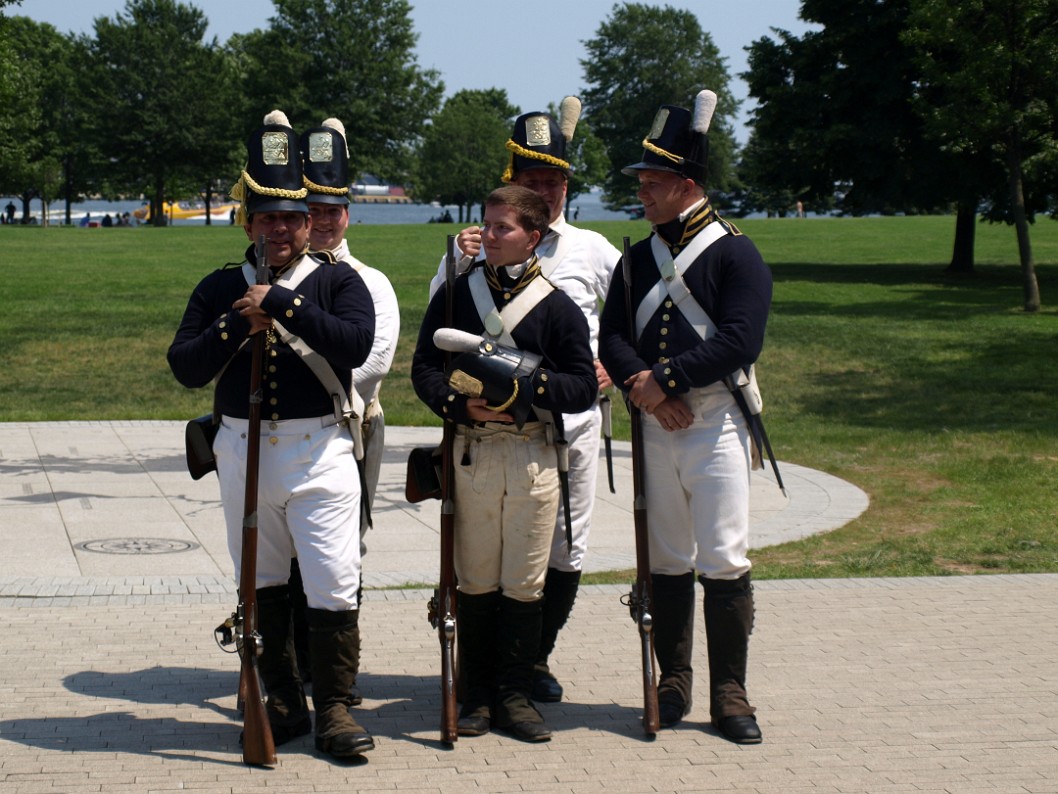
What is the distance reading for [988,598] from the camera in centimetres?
773

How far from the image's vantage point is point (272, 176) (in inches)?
207

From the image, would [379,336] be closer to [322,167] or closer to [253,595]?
[322,167]

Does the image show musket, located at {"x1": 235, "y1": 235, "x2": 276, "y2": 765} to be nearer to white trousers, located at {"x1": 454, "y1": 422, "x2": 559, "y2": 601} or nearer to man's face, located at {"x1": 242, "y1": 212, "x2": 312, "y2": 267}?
man's face, located at {"x1": 242, "y1": 212, "x2": 312, "y2": 267}

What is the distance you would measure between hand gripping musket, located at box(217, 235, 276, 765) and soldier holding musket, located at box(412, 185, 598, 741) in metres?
0.63

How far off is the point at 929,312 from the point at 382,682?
21.8m

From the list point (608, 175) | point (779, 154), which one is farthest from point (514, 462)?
point (608, 175)

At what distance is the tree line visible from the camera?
26359 millimetres

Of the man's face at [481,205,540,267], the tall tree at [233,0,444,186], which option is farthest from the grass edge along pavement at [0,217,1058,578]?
the tall tree at [233,0,444,186]

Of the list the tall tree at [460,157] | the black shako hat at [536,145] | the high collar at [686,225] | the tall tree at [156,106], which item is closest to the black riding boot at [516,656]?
the high collar at [686,225]

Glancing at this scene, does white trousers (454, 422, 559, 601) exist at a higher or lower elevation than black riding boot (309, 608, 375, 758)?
higher

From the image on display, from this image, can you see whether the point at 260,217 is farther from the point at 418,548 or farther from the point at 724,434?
the point at 418,548

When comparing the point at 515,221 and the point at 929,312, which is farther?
the point at 929,312

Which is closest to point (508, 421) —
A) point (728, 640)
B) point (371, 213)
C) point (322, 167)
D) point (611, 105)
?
point (728, 640)

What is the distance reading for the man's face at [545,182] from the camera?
6070 millimetres
